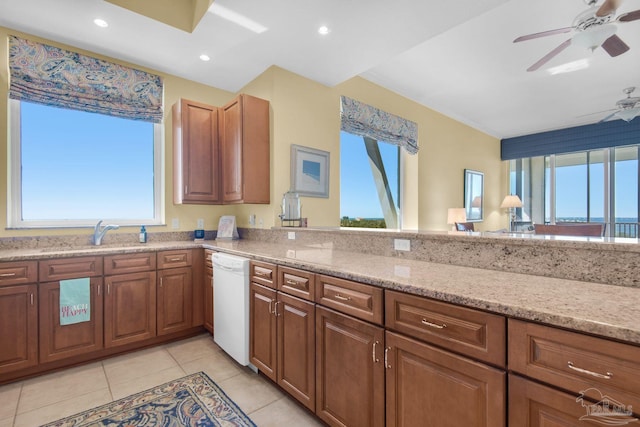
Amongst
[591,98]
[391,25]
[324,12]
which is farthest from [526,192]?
[324,12]

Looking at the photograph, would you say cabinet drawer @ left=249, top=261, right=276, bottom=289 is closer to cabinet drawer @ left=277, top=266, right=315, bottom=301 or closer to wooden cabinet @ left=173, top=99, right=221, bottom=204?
cabinet drawer @ left=277, top=266, right=315, bottom=301

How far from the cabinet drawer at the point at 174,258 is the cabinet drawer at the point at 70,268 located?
440 mm

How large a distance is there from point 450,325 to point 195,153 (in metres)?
2.86

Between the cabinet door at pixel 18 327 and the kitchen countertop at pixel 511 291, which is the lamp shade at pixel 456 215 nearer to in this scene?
the kitchen countertop at pixel 511 291

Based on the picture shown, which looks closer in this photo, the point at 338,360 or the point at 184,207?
the point at 338,360

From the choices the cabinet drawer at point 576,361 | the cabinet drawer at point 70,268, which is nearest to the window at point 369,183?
the cabinet drawer at point 70,268

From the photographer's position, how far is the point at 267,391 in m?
1.98

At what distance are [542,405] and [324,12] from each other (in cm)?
251

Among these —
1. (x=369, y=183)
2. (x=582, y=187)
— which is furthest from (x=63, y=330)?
(x=582, y=187)

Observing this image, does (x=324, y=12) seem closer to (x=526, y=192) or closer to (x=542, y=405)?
(x=542, y=405)

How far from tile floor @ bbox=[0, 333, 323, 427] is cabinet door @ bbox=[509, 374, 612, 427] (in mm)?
1174

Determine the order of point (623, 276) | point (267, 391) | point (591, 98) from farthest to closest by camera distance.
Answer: point (591, 98)
point (267, 391)
point (623, 276)

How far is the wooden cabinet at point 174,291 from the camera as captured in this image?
263 centimetres

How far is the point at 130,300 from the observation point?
8.16ft
